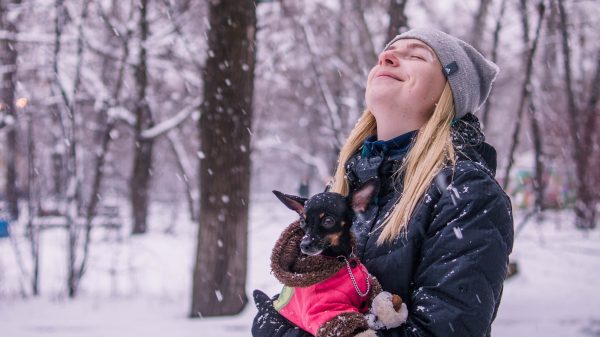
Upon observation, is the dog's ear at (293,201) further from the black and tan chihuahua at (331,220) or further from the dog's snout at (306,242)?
the dog's snout at (306,242)

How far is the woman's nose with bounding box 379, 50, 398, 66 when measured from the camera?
7.17 feet

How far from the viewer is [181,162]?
19.1 m

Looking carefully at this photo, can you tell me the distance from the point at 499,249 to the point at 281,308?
2.79 ft

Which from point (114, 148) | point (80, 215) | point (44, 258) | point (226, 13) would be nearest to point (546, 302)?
point (226, 13)

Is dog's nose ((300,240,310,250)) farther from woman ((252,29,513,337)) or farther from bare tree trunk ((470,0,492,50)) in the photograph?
bare tree trunk ((470,0,492,50))

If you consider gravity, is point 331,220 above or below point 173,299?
above

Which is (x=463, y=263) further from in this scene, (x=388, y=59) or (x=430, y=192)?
(x=388, y=59)

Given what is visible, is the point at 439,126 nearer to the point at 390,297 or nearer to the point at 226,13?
the point at 390,297

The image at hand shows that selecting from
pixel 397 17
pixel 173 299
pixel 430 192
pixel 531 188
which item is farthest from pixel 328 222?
pixel 531 188

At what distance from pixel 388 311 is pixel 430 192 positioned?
1.57 feet

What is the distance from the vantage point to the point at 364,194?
1960 mm

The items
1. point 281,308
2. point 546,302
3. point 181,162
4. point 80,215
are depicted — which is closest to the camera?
point 281,308

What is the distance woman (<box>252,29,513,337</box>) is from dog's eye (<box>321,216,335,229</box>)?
6.0 inches

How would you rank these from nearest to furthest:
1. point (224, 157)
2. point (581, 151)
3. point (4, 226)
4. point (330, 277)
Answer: point (330, 277), point (224, 157), point (4, 226), point (581, 151)
